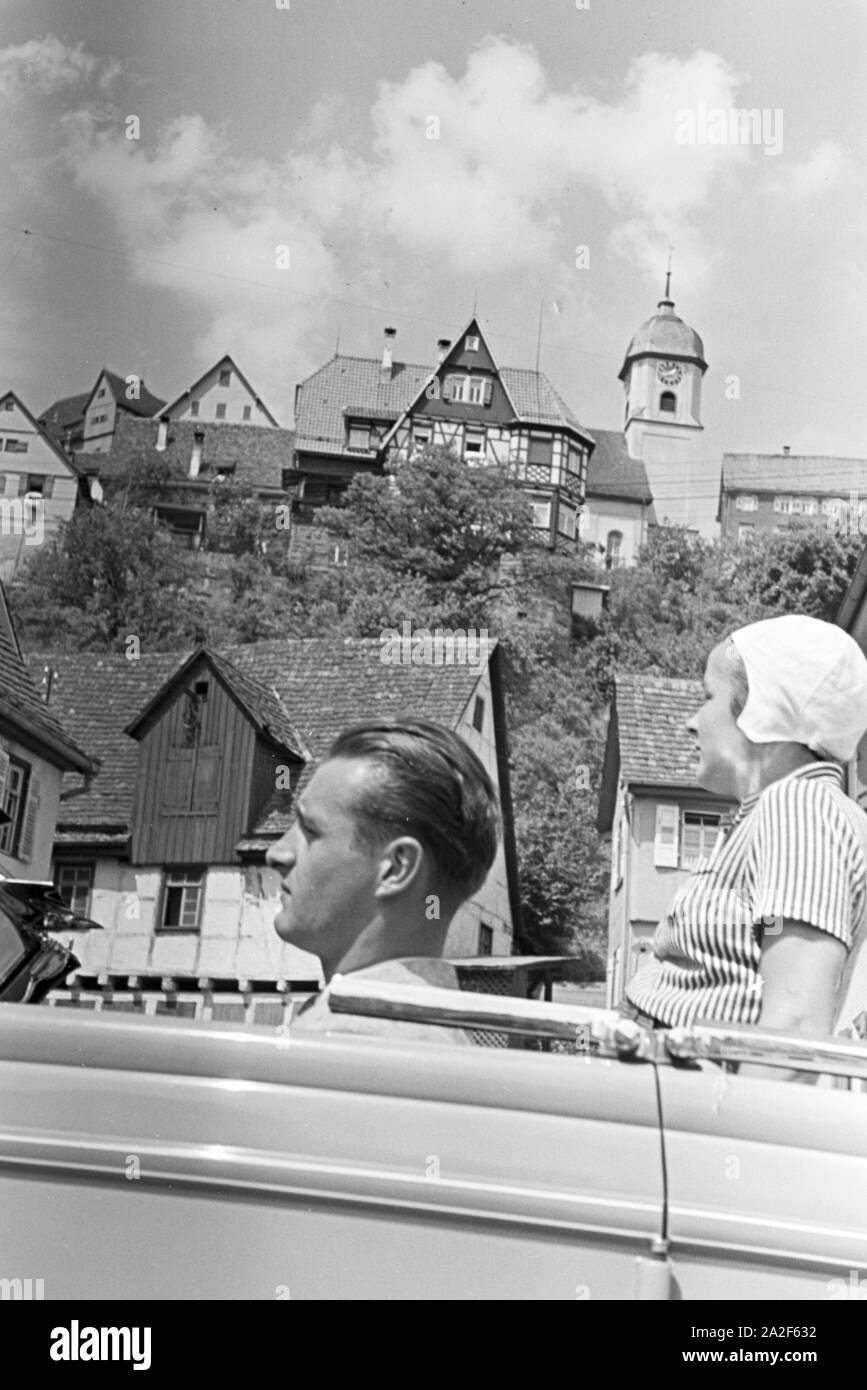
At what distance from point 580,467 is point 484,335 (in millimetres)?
156

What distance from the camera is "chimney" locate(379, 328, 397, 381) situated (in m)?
1.41

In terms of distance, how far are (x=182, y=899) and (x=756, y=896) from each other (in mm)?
499

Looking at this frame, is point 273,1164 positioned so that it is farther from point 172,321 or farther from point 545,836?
point 172,321

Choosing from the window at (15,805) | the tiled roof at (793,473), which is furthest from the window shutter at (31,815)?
the tiled roof at (793,473)

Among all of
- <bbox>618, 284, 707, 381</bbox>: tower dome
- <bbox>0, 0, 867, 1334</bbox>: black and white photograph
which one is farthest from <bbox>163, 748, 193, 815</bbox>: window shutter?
<bbox>618, 284, 707, 381</bbox>: tower dome

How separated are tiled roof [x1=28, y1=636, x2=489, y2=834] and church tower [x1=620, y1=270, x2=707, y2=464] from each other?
0.29m

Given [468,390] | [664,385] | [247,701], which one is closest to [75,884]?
[247,701]

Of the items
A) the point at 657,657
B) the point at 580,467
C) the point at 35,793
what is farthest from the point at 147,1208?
the point at 580,467

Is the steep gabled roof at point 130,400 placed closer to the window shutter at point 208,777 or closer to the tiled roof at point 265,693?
the tiled roof at point 265,693

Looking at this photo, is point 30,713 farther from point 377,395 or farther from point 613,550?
point 613,550

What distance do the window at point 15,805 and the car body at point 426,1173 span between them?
1.31 feet

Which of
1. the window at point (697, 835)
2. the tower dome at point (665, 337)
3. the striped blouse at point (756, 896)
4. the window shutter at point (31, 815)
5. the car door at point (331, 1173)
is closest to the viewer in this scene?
the car door at point (331, 1173)

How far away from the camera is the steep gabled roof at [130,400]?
4.61 feet

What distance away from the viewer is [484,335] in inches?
55.3
